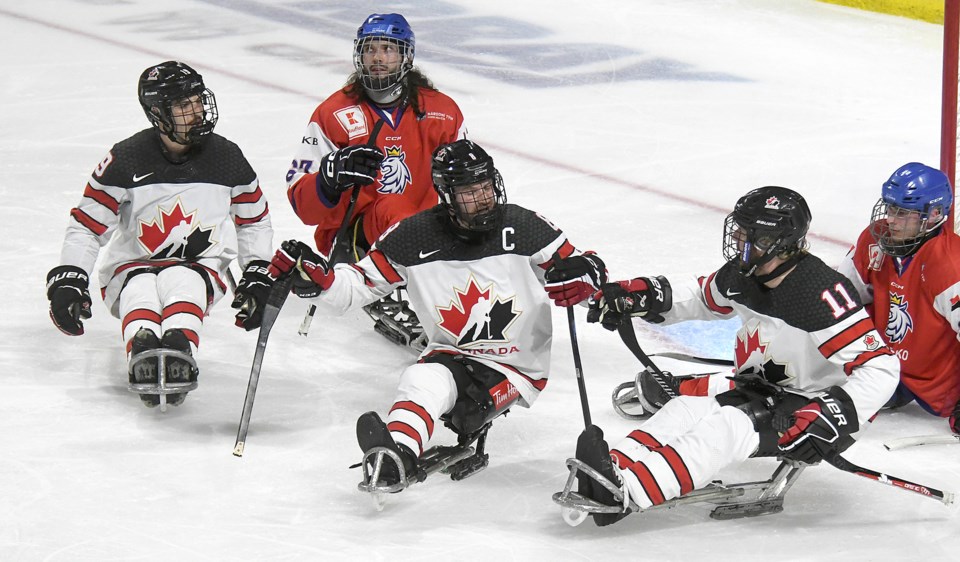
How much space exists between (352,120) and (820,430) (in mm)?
2106

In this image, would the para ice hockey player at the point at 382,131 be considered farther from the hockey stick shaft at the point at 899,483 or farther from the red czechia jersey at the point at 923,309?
the hockey stick shaft at the point at 899,483

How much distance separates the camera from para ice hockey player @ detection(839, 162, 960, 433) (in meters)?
4.20

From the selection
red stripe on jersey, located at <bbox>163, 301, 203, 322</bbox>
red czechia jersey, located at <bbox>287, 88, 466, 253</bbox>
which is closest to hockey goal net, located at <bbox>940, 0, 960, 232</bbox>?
red czechia jersey, located at <bbox>287, 88, 466, 253</bbox>

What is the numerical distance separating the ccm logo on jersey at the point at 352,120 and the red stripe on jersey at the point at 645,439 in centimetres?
174

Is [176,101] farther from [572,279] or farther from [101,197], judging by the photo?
[572,279]

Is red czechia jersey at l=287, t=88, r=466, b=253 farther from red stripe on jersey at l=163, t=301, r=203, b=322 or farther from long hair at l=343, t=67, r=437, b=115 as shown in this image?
red stripe on jersey at l=163, t=301, r=203, b=322

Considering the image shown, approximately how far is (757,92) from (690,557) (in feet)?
15.1

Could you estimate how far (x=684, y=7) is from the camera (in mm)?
9312

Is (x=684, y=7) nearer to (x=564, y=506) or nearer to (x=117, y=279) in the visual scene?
(x=117, y=279)

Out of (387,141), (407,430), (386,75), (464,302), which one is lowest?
(407,430)

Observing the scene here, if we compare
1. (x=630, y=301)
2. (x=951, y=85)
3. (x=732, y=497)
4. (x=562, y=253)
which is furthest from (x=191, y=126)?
(x=951, y=85)

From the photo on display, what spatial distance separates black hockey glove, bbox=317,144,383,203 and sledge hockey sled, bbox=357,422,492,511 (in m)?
0.92

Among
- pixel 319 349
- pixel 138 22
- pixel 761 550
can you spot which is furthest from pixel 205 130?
pixel 138 22

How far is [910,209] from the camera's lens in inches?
165
